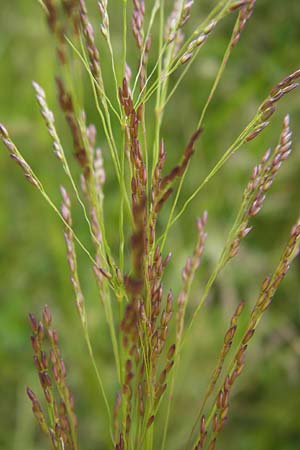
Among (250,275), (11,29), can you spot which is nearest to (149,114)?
(11,29)

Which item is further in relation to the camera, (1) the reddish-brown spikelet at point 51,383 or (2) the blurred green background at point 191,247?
(2) the blurred green background at point 191,247

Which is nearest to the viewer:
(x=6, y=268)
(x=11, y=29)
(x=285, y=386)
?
(x=285, y=386)

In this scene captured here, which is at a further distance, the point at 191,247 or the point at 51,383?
the point at 191,247

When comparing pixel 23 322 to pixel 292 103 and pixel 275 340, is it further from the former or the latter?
pixel 292 103

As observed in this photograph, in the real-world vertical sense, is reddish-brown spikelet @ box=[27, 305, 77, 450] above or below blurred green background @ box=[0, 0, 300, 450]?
below

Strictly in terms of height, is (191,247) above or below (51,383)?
above

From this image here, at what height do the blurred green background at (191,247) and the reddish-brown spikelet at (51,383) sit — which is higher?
the blurred green background at (191,247)

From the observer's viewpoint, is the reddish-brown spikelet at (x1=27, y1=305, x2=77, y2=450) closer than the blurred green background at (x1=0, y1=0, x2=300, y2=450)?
Yes

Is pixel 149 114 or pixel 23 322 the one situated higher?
pixel 149 114
